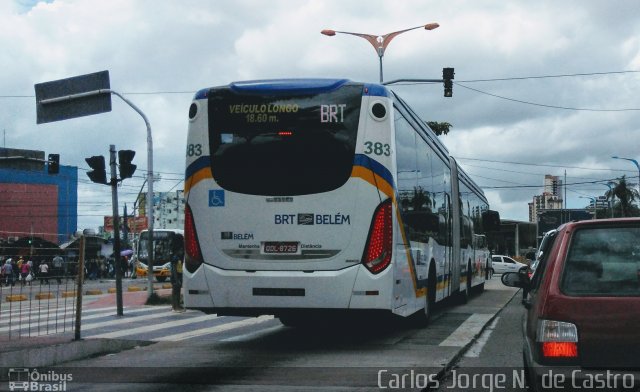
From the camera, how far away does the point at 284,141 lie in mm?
10438

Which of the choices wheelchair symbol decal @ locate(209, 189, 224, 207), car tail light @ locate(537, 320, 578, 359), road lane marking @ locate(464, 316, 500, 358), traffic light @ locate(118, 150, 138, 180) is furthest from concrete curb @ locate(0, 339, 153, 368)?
traffic light @ locate(118, 150, 138, 180)

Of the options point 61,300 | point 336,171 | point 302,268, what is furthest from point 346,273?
point 61,300

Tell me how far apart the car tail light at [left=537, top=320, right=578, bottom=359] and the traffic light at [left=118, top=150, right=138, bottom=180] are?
45.8 feet

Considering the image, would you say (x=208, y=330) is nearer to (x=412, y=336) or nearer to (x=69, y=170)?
(x=412, y=336)

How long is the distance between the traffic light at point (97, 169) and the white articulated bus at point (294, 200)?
7029 mm

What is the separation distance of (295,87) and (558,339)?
6055 millimetres

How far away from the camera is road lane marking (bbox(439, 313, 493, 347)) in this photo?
37.7 ft

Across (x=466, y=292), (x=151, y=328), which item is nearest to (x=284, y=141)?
(x=151, y=328)

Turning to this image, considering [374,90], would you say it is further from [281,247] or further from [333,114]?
[281,247]

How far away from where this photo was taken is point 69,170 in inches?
2955

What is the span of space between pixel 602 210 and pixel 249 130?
290 ft

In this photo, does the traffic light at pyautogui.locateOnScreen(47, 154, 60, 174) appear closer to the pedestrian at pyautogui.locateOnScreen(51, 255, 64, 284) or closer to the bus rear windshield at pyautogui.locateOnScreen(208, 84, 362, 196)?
the pedestrian at pyautogui.locateOnScreen(51, 255, 64, 284)

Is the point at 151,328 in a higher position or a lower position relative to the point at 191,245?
lower

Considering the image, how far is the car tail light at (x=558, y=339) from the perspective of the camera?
5.13m
